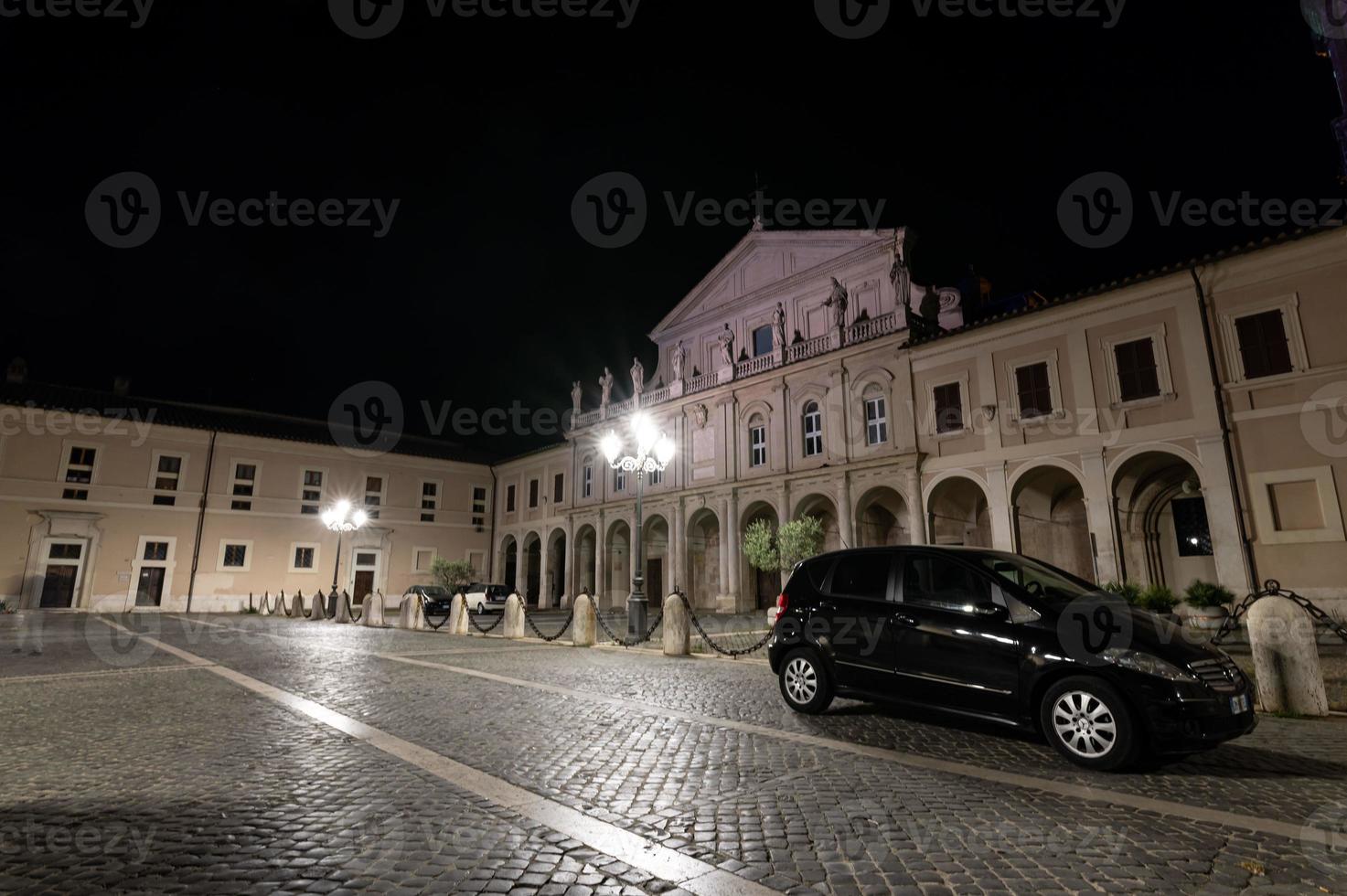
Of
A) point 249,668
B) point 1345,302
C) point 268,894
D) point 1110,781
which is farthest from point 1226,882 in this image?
point 1345,302

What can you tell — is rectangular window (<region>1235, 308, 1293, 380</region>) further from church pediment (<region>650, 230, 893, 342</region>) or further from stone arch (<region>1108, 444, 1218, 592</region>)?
church pediment (<region>650, 230, 893, 342</region>)

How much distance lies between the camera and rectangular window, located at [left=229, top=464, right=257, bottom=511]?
1308 inches

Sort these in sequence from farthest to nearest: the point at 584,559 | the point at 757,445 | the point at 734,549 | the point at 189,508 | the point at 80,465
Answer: the point at 584,559
the point at 189,508
the point at 80,465
the point at 757,445
the point at 734,549

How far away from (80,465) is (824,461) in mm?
33251

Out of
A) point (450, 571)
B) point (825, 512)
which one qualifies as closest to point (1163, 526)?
point (825, 512)

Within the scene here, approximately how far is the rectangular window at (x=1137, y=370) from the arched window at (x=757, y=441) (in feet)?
39.6

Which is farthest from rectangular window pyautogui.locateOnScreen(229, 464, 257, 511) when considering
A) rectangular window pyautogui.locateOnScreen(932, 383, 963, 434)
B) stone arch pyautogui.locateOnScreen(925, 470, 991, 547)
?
rectangular window pyautogui.locateOnScreen(932, 383, 963, 434)

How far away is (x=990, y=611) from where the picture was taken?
17.4 ft

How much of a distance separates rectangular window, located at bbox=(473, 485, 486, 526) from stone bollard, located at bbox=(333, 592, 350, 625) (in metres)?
16.2

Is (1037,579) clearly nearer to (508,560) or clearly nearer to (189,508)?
(189,508)

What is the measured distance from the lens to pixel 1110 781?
4305 millimetres

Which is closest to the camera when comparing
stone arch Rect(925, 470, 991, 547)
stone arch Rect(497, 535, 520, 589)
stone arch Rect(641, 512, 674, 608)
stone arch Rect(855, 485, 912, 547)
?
stone arch Rect(925, 470, 991, 547)

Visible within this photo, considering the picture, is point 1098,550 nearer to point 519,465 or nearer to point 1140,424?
point 1140,424

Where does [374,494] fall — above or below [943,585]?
above
